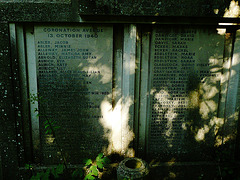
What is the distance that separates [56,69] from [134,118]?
1.66 meters

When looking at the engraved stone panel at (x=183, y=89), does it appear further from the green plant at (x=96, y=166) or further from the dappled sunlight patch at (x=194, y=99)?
the green plant at (x=96, y=166)

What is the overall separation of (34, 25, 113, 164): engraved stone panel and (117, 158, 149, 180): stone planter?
0.73m

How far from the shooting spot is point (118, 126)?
11.2ft

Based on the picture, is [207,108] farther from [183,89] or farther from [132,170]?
[132,170]

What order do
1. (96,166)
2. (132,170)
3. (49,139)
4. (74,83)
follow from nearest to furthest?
(96,166) < (132,170) < (74,83) < (49,139)

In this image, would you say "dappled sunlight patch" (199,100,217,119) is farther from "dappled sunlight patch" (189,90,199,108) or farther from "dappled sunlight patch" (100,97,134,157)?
"dappled sunlight patch" (100,97,134,157)

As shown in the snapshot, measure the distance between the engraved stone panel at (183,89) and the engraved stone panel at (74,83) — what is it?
92 cm

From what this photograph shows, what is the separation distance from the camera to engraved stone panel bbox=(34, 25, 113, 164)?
309 cm

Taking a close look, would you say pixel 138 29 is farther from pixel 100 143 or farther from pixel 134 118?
pixel 100 143

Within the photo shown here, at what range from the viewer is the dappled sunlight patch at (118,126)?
3.31 meters

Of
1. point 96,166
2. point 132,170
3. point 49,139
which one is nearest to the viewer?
point 96,166

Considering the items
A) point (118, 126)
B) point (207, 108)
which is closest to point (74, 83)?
point (118, 126)

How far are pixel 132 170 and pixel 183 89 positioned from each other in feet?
5.56

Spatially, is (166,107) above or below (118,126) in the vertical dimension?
above
